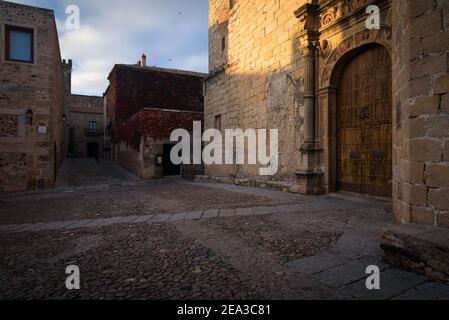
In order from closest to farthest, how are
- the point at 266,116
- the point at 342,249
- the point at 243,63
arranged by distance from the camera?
the point at 342,249, the point at 266,116, the point at 243,63

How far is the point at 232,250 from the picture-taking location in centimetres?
312

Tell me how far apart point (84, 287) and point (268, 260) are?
1648mm

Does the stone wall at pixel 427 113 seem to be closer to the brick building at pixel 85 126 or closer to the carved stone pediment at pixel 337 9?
the carved stone pediment at pixel 337 9

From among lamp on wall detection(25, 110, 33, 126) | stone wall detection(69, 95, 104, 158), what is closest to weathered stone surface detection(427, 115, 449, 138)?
lamp on wall detection(25, 110, 33, 126)

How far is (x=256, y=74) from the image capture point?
973 cm

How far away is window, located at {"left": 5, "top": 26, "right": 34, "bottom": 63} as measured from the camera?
409 inches

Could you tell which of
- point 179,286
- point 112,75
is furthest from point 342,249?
point 112,75

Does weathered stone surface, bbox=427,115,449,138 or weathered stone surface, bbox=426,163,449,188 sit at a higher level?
weathered stone surface, bbox=427,115,449,138

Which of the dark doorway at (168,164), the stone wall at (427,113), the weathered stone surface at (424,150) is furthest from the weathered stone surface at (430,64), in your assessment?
the dark doorway at (168,164)

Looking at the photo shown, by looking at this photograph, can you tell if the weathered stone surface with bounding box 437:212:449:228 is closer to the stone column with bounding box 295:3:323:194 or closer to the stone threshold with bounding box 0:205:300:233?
the stone threshold with bounding box 0:205:300:233

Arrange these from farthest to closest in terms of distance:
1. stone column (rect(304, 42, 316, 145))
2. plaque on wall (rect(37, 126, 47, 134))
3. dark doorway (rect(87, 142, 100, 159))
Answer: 1. dark doorway (rect(87, 142, 100, 159))
2. plaque on wall (rect(37, 126, 47, 134))
3. stone column (rect(304, 42, 316, 145))

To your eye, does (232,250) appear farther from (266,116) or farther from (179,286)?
(266,116)

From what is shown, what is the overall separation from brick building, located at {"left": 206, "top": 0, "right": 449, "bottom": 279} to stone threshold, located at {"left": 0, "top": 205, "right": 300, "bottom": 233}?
6.75ft

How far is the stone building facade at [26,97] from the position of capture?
10266 mm
